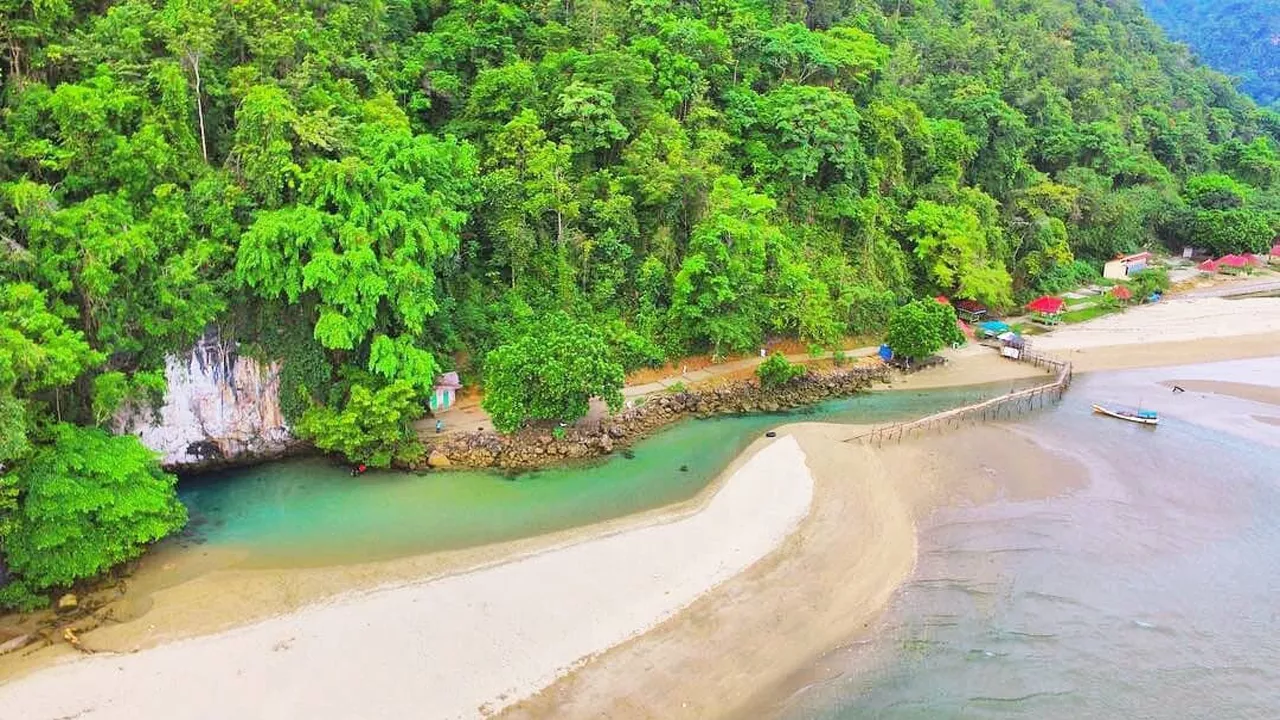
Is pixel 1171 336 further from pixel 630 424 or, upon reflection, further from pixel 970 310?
pixel 630 424

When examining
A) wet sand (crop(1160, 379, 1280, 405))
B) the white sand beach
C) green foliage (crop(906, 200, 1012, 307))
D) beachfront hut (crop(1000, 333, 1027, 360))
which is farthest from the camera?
green foliage (crop(906, 200, 1012, 307))

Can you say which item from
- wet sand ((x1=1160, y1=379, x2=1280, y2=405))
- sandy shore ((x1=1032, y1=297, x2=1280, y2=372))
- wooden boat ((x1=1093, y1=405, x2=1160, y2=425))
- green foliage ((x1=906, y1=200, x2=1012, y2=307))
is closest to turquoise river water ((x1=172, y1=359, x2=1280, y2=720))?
wooden boat ((x1=1093, y1=405, x2=1160, y2=425))

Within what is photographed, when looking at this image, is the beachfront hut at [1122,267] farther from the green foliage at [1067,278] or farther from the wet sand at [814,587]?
the wet sand at [814,587]

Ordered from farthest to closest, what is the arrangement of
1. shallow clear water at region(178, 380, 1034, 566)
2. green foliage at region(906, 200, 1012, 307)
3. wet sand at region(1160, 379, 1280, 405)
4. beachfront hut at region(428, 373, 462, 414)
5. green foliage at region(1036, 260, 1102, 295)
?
green foliage at region(1036, 260, 1102, 295) → green foliage at region(906, 200, 1012, 307) → wet sand at region(1160, 379, 1280, 405) → beachfront hut at region(428, 373, 462, 414) → shallow clear water at region(178, 380, 1034, 566)

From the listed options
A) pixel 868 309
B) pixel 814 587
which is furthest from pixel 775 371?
pixel 814 587

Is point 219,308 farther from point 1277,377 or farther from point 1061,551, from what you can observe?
point 1277,377

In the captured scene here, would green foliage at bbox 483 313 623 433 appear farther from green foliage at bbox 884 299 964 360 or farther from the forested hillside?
Result: the forested hillside
